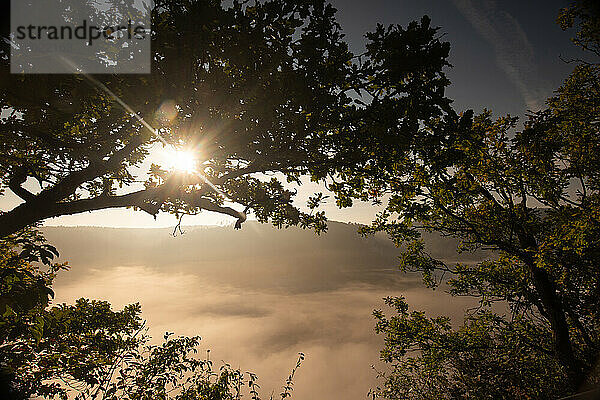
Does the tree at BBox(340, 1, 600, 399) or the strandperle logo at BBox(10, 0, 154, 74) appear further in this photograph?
the tree at BBox(340, 1, 600, 399)

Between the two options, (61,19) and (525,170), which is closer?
(61,19)

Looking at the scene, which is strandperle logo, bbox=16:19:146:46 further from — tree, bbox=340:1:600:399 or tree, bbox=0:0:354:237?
tree, bbox=340:1:600:399

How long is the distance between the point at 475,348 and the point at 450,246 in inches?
7364

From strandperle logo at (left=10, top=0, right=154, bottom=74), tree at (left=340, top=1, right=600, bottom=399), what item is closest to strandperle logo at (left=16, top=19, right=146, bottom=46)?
strandperle logo at (left=10, top=0, right=154, bottom=74)

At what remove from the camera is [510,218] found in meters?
7.38

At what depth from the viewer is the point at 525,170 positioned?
665 centimetres

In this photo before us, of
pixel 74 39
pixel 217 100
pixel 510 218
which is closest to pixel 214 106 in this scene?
pixel 217 100

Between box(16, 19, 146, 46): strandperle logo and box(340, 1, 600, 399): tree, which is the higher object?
box(16, 19, 146, 46): strandperle logo

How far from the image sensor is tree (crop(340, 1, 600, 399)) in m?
5.70

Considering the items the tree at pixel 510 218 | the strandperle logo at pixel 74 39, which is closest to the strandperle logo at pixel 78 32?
the strandperle logo at pixel 74 39

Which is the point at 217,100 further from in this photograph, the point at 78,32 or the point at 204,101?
the point at 78,32

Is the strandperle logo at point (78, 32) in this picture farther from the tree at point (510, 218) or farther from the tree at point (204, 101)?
the tree at point (510, 218)

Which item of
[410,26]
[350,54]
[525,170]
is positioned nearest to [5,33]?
[350,54]

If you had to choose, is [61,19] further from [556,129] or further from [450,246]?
[450,246]
